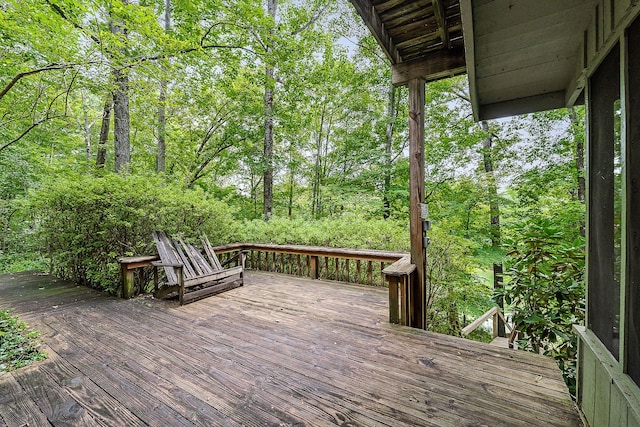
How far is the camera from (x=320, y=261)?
189 inches

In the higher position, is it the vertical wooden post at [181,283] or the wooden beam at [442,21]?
the wooden beam at [442,21]

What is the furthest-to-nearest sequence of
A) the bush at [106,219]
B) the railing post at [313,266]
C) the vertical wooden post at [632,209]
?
the railing post at [313,266] < the bush at [106,219] < the vertical wooden post at [632,209]

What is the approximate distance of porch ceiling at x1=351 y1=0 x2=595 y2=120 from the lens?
1526mm

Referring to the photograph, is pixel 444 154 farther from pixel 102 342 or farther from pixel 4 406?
pixel 4 406

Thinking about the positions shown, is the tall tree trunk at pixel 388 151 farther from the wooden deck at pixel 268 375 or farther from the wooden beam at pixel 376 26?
the wooden beam at pixel 376 26

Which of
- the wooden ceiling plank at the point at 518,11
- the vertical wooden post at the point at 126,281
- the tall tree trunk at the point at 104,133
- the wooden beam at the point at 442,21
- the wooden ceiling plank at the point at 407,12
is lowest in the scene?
the vertical wooden post at the point at 126,281

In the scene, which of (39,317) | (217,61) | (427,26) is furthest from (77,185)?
(427,26)

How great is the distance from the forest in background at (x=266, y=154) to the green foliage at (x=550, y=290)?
0.02m

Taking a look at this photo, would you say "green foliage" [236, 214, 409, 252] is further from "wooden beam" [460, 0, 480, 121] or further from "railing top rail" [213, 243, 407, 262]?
"wooden beam" [460, 0, 480, 121]

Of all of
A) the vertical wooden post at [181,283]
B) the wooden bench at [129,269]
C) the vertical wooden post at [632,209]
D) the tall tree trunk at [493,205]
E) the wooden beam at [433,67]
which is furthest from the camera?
the tall tree trunk at [493,205]

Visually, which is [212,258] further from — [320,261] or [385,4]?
[385,4]

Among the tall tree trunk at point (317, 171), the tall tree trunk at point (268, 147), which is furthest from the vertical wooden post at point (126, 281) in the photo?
the tall tree trunk at point (317, 171)

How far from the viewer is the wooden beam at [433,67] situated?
2.60 m

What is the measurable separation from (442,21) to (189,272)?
157 inches
